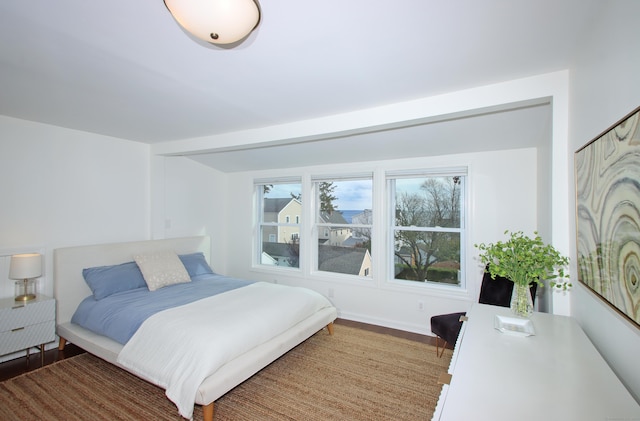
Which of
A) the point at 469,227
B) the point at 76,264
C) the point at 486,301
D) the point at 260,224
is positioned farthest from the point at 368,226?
the point at 76,264

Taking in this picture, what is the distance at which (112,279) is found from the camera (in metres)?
3.15

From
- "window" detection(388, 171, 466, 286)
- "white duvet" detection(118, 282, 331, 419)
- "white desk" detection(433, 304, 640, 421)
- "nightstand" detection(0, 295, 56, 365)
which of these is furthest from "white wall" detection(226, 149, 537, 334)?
"nightstand" detection(0, 295, 56, 365)

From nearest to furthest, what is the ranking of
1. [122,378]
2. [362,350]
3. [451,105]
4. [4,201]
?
[451,105], [122,378], [4,201], [362,350]

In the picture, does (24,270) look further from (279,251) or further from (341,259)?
(341,259)

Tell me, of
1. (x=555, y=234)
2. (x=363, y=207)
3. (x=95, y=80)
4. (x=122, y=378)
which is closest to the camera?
(x=555, y=234)

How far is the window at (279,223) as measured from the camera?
4.72 meters

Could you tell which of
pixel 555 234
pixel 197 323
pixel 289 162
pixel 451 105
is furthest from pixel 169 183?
→ pixel 555 234

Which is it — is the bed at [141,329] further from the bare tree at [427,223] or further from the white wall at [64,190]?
the bare tree at [427,223]

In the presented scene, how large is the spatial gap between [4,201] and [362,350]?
375cm

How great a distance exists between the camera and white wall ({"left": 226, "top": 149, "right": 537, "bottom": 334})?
312 cm

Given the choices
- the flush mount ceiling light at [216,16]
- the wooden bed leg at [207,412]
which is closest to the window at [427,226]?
the wooden bed leg at [207,412]

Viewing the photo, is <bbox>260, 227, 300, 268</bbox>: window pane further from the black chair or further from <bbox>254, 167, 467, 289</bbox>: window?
the black chair

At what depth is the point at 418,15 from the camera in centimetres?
138

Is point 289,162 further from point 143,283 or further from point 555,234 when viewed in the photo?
point 555,234
